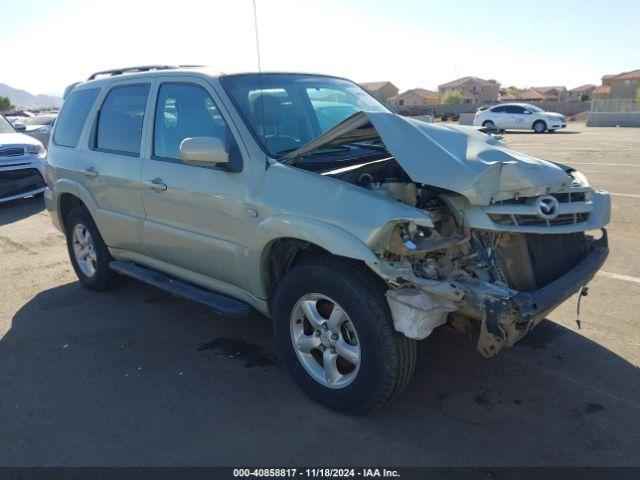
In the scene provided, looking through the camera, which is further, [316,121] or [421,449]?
[316,121]

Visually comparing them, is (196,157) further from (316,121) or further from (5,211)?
(5,211)

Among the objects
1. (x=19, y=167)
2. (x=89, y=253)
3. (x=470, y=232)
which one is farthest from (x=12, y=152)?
(x=470, y=232)

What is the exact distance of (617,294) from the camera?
15.9 ft

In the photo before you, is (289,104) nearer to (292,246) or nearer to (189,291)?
Answer: (292,246)

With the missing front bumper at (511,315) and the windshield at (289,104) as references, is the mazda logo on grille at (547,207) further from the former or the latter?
the windshield at (289,104)

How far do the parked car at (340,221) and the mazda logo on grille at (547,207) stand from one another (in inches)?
0.4

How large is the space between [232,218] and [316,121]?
1.10 m

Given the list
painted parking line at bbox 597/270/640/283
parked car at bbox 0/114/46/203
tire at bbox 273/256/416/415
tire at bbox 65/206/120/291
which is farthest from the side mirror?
parked car at bbox 0/114/46/203

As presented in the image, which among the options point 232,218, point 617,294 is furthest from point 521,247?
point 617,294

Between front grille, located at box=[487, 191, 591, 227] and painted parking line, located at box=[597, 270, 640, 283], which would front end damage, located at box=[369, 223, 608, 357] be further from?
painted parking line, located at box=[597, 270, 640, 283]

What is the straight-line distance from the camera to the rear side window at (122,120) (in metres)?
4.48

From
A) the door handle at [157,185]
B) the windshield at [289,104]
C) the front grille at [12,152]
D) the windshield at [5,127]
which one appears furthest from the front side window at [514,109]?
the door handle at [157,185]

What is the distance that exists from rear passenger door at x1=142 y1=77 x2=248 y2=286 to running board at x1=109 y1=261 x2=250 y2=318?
5.1 inches

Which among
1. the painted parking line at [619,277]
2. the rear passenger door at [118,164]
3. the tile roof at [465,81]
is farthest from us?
the tile roof at [465,81]
